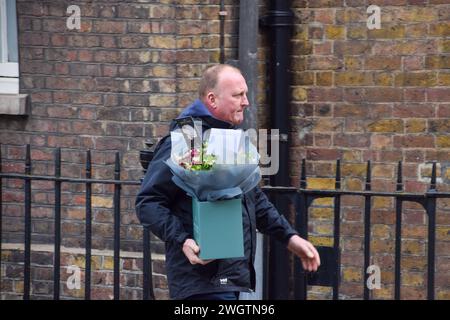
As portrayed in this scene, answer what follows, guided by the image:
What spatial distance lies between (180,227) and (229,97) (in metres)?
0.60

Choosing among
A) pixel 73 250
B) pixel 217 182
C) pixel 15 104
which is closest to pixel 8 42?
pixel 15 104

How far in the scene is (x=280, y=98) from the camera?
6797 mm

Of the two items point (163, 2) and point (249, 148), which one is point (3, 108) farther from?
point (249, 148)

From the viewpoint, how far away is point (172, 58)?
663cm

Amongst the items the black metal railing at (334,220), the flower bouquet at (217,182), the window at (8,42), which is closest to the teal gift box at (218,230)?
the flower bouquet at (217,182)

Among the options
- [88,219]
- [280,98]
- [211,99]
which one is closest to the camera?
[211,99]

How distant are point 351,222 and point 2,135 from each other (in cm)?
241

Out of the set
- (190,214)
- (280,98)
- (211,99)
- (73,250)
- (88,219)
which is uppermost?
(211,99)

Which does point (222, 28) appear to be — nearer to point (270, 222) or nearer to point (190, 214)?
point (270, 222)

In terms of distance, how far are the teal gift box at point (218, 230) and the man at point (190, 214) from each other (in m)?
0.10

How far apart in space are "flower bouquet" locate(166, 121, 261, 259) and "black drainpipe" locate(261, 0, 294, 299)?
2357mm
